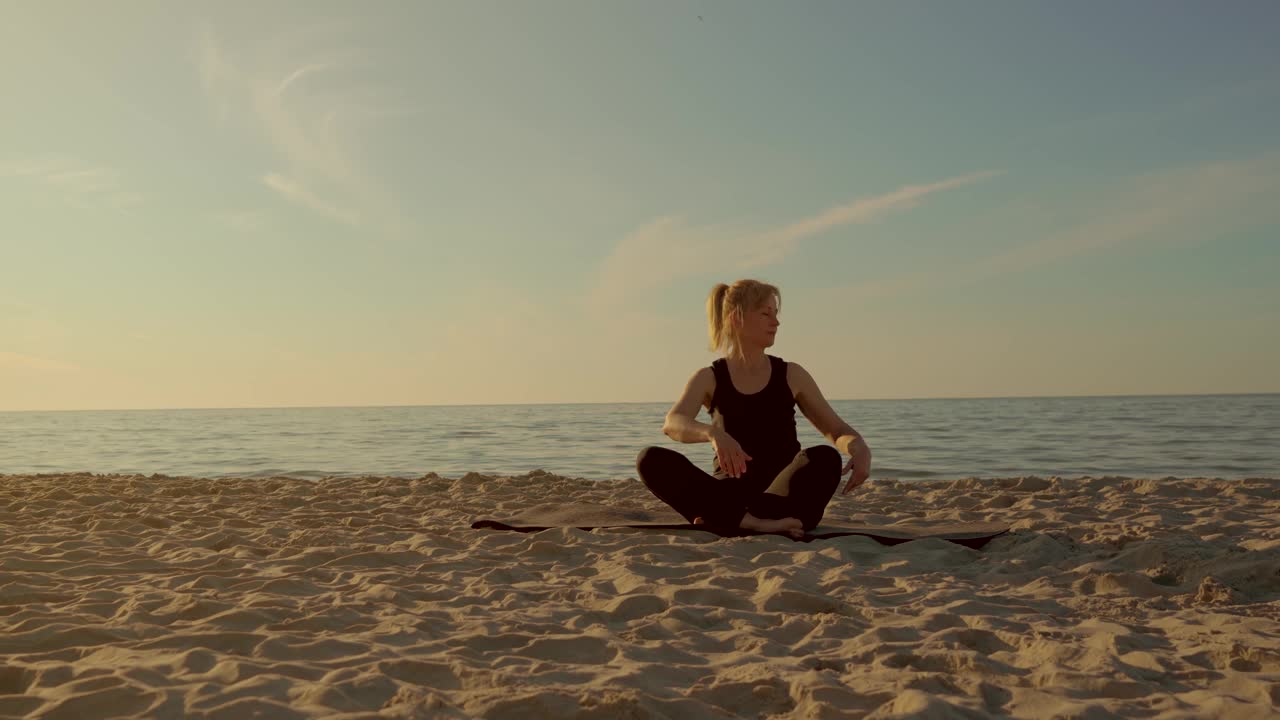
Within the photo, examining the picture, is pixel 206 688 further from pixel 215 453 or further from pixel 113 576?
pixel 215 453

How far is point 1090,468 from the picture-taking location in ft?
34.8

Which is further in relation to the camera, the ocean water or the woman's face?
the ocean water

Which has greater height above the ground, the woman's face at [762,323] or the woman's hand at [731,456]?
the woman's face at [762,323]

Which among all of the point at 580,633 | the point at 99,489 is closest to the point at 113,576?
the point at 580,633

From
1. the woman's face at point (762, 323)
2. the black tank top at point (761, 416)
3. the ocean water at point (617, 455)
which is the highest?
the woman's face at point (762, 323)

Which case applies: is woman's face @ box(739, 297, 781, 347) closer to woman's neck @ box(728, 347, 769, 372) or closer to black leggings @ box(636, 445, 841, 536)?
woman's neck @ box(728, 347, 769, 372)

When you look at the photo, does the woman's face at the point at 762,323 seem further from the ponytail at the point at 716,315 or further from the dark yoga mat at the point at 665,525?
the dark yoga mat at the point at 665,525

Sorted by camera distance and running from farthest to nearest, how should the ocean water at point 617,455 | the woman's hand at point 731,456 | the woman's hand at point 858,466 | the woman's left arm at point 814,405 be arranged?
the ocean water at point 617,455
the woman's left arm at point 814,405
the woman's hand at point 858,466
the woman's hand at point 731,456

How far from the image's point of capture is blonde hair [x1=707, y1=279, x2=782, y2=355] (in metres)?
4.84

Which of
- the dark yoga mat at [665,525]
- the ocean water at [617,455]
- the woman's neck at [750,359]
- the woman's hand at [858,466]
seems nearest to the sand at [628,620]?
the dark yoga mat at [665,525]

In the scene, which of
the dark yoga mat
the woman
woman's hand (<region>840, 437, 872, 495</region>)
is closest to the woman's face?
the woman

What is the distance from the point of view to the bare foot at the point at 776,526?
189 inches

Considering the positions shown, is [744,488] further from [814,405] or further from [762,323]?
[762,323]

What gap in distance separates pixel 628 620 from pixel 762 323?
86.2 inches
